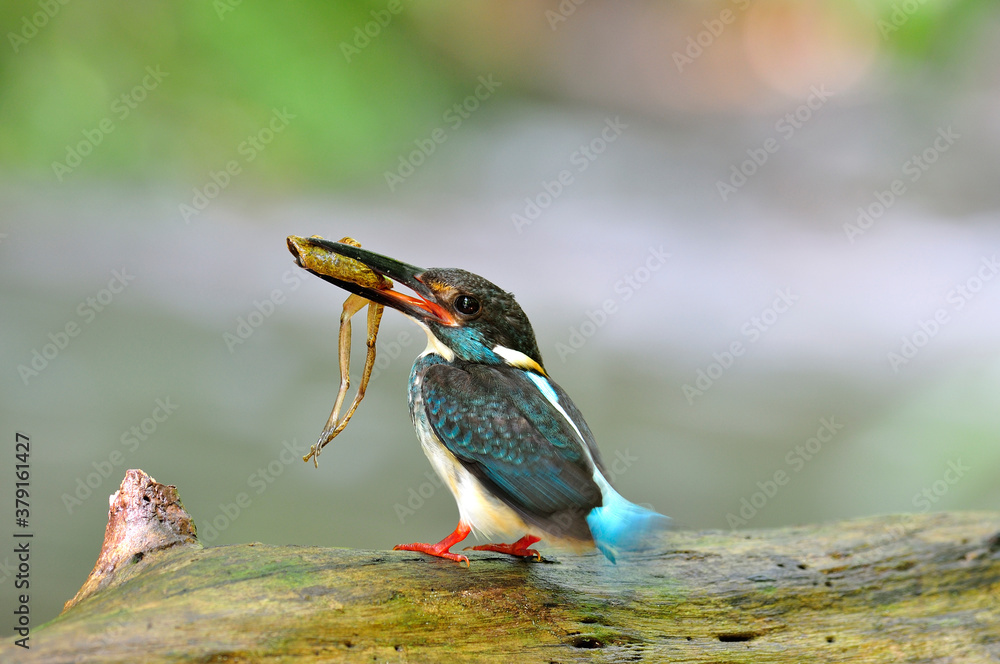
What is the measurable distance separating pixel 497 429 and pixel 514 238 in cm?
739

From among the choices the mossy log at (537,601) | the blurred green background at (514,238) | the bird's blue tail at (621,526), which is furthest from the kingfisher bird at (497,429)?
the blurred green background at (514,238)

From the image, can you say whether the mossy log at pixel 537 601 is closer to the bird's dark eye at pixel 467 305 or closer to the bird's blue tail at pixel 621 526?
the bird's blue tail at pixel 621 526

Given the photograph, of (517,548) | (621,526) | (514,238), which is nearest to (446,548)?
(517,548)

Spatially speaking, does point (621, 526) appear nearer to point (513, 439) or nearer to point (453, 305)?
point (513, 439)

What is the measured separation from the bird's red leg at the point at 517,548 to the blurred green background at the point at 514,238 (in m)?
2.83

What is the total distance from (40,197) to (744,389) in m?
7.45

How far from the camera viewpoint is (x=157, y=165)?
33.2ft

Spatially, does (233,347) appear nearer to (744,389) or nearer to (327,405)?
(327,405)

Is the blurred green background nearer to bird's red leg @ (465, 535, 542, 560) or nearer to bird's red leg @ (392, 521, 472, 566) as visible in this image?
bird's red leg @ (465, 535, 542, 560)

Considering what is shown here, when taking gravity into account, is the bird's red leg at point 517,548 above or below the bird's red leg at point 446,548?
above

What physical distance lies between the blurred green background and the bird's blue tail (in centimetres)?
332

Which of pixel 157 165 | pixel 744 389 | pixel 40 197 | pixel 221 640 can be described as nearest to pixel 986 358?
pixel 744 389

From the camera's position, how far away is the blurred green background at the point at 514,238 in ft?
21.3

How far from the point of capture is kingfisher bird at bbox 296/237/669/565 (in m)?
2.51
